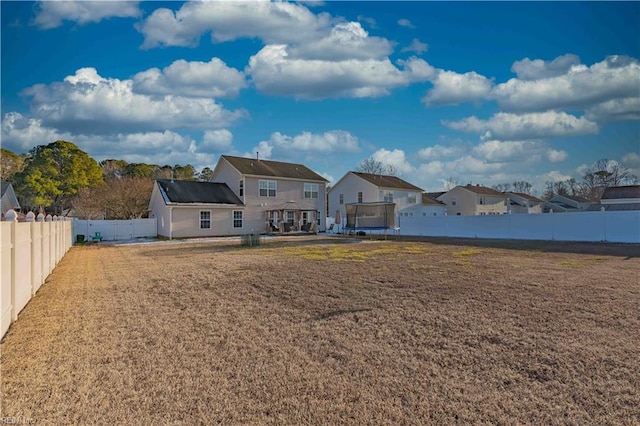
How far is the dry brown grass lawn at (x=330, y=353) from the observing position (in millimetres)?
3221

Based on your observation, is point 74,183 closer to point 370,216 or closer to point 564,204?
point 370,216

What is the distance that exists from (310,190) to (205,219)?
32.8ft

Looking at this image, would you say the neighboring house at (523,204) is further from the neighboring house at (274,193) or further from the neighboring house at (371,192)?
the neighboring house at (274,193)

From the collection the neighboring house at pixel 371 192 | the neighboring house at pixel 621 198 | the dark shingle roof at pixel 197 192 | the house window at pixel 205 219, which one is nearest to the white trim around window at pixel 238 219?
the dark shingle roof at pixel 197 192

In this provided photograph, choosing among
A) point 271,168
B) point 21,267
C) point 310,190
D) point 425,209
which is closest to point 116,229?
point 271,168

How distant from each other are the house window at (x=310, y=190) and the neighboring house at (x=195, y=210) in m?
6.25

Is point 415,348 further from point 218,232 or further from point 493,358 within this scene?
point 218,232

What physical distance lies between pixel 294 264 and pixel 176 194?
17.8m

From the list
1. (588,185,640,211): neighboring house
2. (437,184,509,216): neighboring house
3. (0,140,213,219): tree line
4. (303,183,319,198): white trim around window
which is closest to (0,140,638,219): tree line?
(0,140,213,219): tree line

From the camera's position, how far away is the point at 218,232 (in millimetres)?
28578

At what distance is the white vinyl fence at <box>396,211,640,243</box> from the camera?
67.6ft

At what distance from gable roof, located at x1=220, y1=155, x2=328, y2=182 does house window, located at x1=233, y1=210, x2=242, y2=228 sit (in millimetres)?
3083

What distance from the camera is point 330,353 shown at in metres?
4.46

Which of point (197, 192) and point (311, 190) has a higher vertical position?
point (311, 190)
